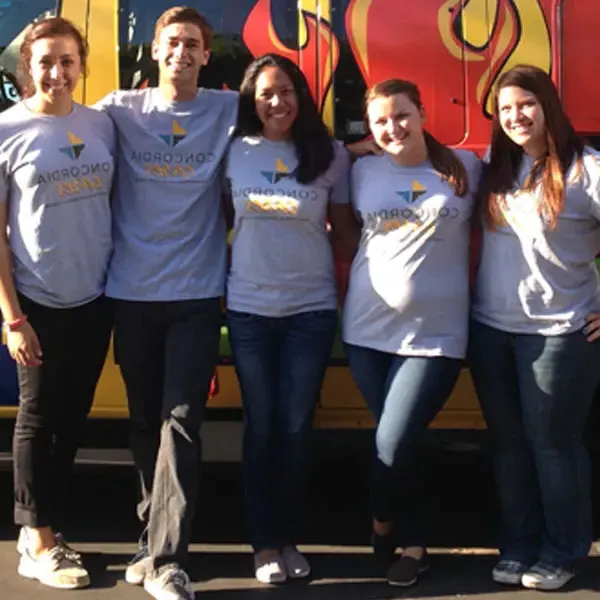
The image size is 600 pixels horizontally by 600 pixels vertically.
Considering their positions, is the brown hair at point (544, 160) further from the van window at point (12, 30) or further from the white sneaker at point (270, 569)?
the van window at point (12, 30)

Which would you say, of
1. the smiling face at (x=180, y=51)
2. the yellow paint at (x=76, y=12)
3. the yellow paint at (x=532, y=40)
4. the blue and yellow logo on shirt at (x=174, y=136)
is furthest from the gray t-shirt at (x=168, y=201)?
the yellow paint at (x=532, y=40)

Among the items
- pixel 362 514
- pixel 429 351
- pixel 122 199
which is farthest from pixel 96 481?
pixel 429 351

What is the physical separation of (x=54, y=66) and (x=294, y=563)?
1925 mm

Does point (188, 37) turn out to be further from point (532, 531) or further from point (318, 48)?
point (532, 531)

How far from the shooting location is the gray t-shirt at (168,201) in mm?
3105

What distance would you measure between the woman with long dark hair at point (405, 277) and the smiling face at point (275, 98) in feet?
0.89

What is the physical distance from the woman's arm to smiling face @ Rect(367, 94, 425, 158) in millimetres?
1259

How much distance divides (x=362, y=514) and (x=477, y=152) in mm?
1638

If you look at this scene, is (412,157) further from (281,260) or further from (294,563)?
(294,563)

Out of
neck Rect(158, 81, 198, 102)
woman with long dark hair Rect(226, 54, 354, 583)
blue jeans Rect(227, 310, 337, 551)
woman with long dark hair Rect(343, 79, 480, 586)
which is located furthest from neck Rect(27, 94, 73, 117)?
woman with long dark hair Rect(343, 79, 480, 586)

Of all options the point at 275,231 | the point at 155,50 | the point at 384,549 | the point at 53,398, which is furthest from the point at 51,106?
the point at 384,549

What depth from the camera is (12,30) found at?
350cm

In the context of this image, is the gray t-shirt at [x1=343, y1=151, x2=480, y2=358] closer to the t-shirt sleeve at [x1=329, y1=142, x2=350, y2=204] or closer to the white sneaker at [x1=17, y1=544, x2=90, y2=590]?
the t-shirt sleeve at [x1=329, y1=142, x2=350, y2=204]

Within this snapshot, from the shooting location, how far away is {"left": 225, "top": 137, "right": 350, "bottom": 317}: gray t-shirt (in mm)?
3086
